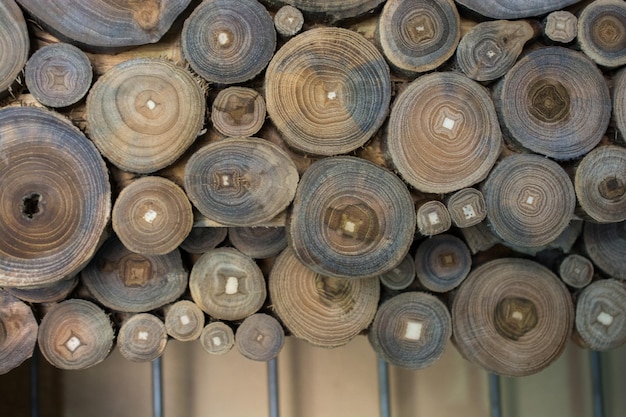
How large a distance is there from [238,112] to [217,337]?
675 mm

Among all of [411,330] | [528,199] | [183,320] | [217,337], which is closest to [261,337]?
[217,337]

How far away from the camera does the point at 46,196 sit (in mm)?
1334

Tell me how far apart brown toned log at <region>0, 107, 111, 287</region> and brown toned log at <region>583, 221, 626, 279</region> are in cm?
145

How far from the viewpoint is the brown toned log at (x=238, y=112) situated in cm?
138

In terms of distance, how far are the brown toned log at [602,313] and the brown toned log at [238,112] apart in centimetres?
115

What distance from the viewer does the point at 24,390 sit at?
2.46 m

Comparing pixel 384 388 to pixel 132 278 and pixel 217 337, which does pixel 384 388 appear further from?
pixel 132 278

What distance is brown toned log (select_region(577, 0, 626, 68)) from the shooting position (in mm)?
1440

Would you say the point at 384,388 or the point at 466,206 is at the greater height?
the point at 466,206

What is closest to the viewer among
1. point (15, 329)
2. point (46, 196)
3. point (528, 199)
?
point (46, 196)

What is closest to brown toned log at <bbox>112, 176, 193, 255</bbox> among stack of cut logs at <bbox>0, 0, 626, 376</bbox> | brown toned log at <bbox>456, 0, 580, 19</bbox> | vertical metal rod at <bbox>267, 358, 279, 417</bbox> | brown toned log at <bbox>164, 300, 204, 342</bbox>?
stack of cut logs at <bbox>0, 0, 626, 376</bbox>

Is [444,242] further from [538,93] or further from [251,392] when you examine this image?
[251,392]

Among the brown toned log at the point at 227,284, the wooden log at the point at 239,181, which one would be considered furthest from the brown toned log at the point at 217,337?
the wooden log at the point at 239,181

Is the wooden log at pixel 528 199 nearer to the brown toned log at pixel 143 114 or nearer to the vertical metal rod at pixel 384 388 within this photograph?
the brown toned log at pixel 143 114
